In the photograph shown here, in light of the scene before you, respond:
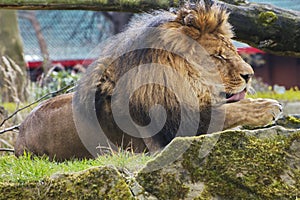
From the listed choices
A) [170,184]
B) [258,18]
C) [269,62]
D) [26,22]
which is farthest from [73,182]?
[26,22]

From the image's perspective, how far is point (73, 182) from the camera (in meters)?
3.52

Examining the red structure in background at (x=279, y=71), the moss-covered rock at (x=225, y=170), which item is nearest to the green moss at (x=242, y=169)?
the moss-covered rock at (x=225, y=170)

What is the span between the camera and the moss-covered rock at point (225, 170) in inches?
136

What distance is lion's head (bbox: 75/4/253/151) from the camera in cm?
436

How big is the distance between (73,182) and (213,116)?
3.92ft

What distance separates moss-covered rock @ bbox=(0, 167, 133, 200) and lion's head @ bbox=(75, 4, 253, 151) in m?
0.88

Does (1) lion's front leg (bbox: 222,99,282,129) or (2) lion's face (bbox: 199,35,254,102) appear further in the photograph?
(2) lion's face (bbox: 199,35,254,102)

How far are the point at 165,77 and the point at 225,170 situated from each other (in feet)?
3.60

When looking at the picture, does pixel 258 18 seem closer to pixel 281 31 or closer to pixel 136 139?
pixel 281 31

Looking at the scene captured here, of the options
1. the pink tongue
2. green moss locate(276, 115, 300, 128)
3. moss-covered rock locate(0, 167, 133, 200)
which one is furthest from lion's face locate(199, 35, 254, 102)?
moss-covered rock locate(0, 167, 133, 200)

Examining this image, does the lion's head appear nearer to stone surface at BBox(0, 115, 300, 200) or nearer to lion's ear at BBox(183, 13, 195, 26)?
lion's ear at BBox(183, 13, 195, 26)

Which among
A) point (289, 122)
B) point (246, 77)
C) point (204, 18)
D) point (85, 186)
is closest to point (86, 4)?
point (204, 18)

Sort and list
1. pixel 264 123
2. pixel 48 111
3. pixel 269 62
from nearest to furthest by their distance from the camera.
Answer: pixel 264 123
pixel 48 111
pixel 269 62

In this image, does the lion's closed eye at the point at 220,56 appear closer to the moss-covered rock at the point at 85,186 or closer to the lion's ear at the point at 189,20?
the lion's ear at the point at 189,20
